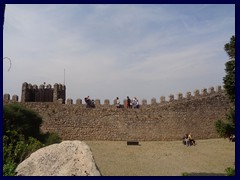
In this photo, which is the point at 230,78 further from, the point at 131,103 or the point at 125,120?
the point at 131,103

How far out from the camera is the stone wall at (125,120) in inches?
754

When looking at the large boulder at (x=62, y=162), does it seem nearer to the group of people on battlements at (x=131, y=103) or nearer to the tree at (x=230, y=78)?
the tree at (x=230, y=78)

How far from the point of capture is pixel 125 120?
64.3ft

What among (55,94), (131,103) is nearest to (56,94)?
(55,94)

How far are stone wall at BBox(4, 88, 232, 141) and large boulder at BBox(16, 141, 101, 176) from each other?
1255 centimetres

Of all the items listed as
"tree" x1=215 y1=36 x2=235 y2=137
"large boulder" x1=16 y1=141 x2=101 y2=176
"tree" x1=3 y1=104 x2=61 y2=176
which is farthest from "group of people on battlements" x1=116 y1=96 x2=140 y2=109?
"large boulder" x1=16 y1=141 x2=101 y2=176

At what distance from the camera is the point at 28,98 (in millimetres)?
20875

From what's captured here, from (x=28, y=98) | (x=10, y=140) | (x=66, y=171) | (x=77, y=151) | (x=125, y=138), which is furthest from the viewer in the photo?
(x=28, y=98)

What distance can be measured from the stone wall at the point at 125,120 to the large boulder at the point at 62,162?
494 inches

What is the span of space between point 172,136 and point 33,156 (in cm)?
1419
